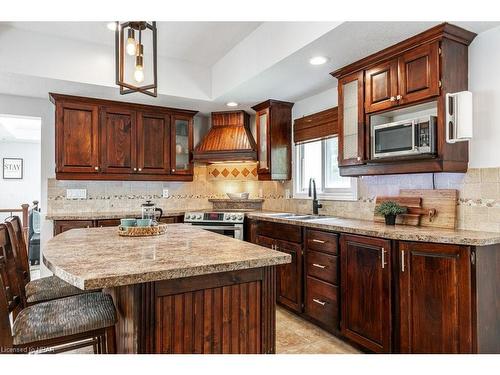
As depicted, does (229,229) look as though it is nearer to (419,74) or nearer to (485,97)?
(419,74)

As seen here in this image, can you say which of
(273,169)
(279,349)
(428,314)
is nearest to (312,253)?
(279,349)

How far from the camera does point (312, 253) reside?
2.96 metres

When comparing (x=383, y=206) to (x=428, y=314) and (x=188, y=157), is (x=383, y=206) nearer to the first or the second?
(x=428, y=314)

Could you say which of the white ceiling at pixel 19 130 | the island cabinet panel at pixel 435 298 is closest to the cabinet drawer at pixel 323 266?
the island cabinet panel at pixel 435 298

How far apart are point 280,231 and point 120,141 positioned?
2.22 meters

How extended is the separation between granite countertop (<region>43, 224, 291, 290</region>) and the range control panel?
6.21 ft

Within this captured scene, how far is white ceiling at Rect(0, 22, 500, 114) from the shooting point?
244cm

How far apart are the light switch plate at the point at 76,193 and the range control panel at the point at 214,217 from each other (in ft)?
4.19

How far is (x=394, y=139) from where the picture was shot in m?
2.57

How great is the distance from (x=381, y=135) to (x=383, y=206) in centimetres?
57

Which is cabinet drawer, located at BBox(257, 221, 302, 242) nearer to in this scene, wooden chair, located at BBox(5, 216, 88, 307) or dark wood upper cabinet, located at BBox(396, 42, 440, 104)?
dark wood upper cabinet, located at BBox(396, 42, 440, 104)

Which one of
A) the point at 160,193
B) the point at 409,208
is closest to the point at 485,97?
the point at 409,208

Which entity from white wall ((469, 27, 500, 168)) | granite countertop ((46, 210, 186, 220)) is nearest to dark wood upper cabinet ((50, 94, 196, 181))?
granite countertop ((46, 210, 186, 220))

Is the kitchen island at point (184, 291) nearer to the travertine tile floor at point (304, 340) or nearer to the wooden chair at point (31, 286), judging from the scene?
the wooden chair at point (31, 286)
